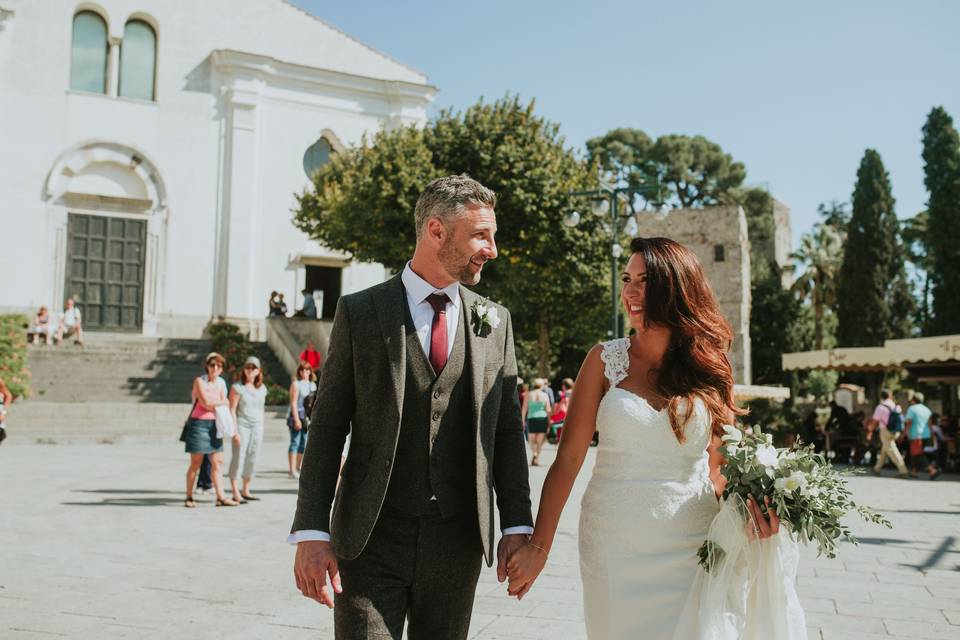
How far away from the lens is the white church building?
2647 cm

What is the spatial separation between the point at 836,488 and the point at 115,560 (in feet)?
19.2

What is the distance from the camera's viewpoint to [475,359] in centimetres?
283

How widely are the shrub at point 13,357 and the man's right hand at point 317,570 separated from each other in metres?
18.7

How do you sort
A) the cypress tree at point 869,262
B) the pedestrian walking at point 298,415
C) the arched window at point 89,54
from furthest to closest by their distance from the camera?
the cypress tree at point 869,262 < the arched window at point 89,54 < the pedestrian walking at point 298,415

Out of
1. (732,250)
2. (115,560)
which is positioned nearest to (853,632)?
(115,560)

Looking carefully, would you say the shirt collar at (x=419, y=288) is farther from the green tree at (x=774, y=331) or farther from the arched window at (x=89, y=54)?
the green tree at (x=774, y=331)

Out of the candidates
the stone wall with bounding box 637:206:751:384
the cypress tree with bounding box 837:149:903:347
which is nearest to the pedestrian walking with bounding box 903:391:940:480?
the stone wall with bounding box 637:206:751:384

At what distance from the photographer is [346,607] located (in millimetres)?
2600

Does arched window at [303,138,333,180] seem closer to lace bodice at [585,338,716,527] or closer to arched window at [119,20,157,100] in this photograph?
arched window at [119,20,157,100]

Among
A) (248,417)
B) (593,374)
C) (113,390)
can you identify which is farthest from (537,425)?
(593,374)

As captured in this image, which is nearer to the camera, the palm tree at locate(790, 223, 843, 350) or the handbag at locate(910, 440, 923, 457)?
the handbag at locate(910, 440, 923, 457)

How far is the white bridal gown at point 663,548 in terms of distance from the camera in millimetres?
2887

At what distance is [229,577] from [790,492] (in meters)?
4.67

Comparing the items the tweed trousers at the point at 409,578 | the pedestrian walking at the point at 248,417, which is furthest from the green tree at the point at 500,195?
the tweed trousers at the point at 409,578
